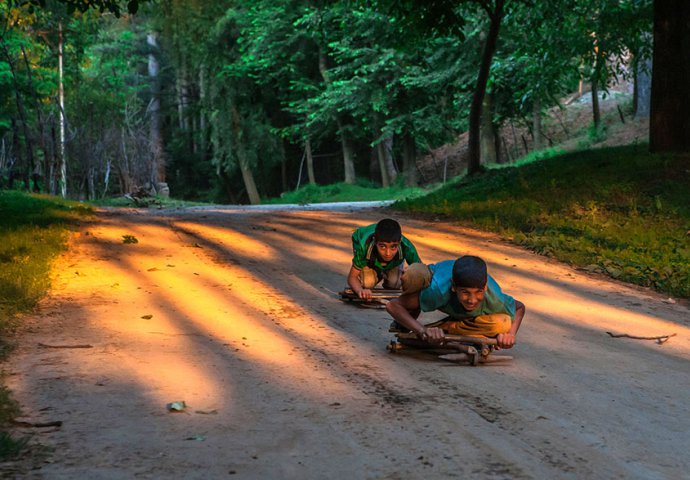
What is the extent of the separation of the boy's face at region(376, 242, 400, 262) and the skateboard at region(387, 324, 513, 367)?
1.32 meters

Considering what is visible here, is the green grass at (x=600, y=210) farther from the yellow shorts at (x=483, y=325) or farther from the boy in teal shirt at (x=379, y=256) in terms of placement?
the yellow shorts at (x=483, y=325)

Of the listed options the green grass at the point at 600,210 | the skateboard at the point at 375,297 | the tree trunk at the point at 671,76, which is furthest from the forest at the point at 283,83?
the skateboard at the point at 375,297

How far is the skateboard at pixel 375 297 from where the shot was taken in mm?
7941

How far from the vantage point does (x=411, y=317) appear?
20.2ft

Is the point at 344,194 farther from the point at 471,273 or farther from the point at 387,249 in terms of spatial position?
the point at 471,273

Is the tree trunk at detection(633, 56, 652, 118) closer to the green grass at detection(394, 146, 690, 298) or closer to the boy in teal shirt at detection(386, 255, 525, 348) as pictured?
the green grass at detection(394, 146, 690, 298)

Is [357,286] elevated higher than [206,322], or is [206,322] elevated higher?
[357,286]

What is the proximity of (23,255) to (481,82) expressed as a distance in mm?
14562

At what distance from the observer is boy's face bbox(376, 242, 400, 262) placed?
7.55 metres

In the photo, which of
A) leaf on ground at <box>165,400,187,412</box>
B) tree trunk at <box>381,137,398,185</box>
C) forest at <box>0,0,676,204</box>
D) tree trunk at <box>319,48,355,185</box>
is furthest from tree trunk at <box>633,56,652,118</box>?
leaf on ground at <box>165,400,187,412</box>

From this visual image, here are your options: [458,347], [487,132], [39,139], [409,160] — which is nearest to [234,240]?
Answer: [458,347]

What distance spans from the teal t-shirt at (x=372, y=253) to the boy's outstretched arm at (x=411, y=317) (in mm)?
1524

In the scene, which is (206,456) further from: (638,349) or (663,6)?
(663,6)

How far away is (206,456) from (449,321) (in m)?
2.70
